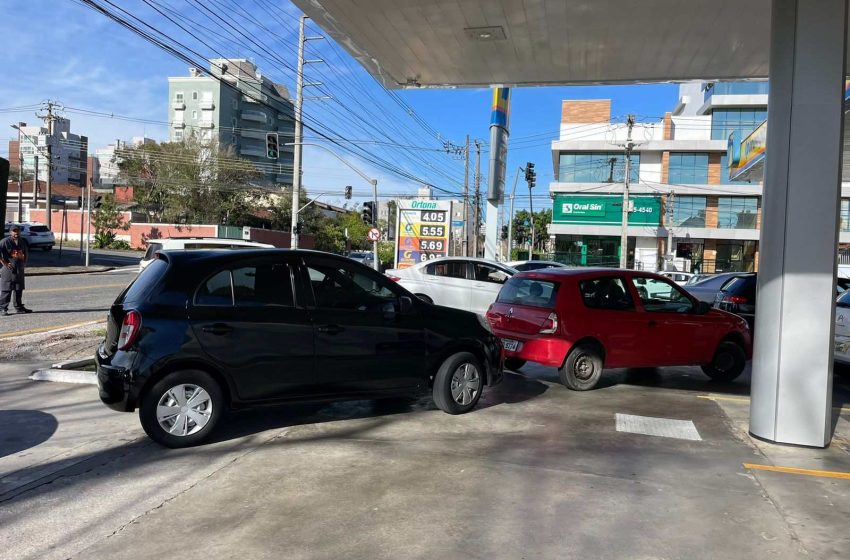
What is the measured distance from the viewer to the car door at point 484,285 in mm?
14438

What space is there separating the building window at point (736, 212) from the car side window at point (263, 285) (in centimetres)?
4827

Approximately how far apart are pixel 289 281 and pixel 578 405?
3.78 meters

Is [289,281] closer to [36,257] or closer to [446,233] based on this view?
[446,233]

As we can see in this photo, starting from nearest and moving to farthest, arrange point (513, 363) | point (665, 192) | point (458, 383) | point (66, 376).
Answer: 1. point (458, 383)
2. point (66, 376)
3. point (513, 363)
4. point (665, 192)

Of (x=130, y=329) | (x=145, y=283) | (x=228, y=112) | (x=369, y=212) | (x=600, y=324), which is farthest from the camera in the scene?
(x=228, y=112)

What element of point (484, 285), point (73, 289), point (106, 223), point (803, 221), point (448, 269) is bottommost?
point (73, 289)

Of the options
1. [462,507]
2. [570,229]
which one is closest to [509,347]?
[462,507]

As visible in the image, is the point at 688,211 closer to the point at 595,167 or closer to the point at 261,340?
the point at 595,167

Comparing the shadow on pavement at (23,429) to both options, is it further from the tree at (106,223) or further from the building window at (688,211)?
the tree at (106,223)

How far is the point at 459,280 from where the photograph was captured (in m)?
14.7

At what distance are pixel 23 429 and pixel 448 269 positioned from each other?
33.7ft

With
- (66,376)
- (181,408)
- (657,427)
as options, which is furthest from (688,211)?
(181,408)

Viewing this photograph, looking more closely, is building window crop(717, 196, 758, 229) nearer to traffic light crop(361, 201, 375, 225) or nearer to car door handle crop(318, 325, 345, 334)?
traffic light crop(361, 201, 375, 225)

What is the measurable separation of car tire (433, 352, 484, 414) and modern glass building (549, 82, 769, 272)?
141 feet
